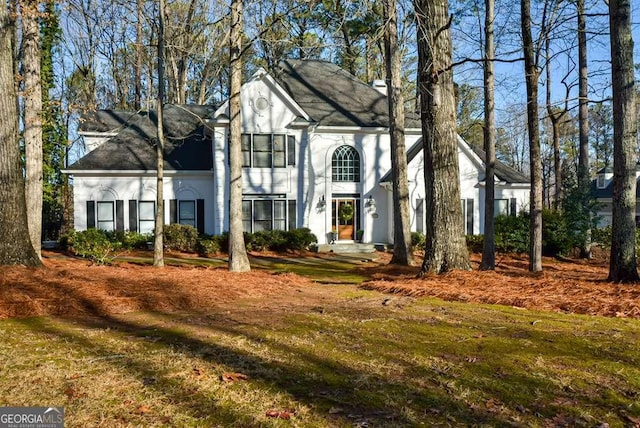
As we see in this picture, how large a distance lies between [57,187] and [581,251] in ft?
86.4

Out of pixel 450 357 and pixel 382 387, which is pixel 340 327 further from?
pixel 382 387

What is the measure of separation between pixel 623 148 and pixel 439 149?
10.0 ft

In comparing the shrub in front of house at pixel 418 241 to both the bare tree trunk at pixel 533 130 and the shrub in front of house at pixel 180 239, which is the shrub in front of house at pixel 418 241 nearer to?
the bare tree trunk at pixel 533 130

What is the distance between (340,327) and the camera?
5906mm

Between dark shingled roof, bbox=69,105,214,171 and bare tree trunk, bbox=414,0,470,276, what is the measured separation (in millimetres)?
13921

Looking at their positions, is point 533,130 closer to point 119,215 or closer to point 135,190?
point 135,190

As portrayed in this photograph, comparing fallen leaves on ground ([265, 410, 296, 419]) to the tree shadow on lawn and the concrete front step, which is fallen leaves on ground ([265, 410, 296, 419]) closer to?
the tree shadow on lawn

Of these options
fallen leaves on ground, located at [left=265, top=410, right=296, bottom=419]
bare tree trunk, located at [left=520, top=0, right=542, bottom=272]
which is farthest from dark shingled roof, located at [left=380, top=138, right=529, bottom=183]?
fallen leaves on ground, located at [left=265, top=410, right=296, bottom=419]

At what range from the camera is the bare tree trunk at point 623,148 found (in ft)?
27.1

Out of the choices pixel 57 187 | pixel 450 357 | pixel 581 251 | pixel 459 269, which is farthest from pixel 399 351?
pixel 57 187

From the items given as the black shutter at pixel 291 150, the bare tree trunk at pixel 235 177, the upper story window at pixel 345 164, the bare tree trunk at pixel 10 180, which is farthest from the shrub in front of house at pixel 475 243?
the bare tree trunk at pixel 10 180

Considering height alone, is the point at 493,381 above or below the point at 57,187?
below

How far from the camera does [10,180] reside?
9164 millimetres

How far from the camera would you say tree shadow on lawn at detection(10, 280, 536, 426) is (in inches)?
133
